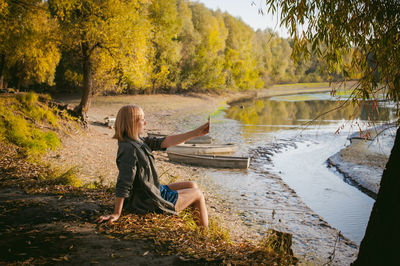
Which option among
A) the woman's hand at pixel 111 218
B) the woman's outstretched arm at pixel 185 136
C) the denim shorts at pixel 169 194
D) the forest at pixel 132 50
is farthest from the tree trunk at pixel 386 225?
the forest at pixel 132 50

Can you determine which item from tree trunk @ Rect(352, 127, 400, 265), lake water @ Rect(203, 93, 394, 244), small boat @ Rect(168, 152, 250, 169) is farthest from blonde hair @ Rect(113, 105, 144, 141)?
small boat @ Rect(168, 152, 250, 169)

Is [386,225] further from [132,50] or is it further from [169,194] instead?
[132,50]

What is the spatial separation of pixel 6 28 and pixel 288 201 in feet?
45.4

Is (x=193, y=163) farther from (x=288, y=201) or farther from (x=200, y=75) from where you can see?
(x=200, y=75)

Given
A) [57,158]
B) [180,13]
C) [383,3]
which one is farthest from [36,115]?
[180,13]

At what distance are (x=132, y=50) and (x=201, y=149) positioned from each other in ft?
19.9

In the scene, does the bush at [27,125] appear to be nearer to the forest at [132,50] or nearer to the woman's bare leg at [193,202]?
the forest at [132,50]

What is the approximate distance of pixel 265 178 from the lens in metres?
13.4

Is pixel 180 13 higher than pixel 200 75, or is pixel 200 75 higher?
pixel 180 13

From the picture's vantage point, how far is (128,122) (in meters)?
3.88

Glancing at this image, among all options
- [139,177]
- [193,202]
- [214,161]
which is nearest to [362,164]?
[214,161]

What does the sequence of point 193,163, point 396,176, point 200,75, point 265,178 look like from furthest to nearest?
1. point 200,75
2. point 193,163
3. point 265,178
4. point 396,176

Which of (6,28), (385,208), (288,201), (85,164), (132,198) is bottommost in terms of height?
(288,201)

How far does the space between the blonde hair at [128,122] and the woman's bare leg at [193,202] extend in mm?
1105
